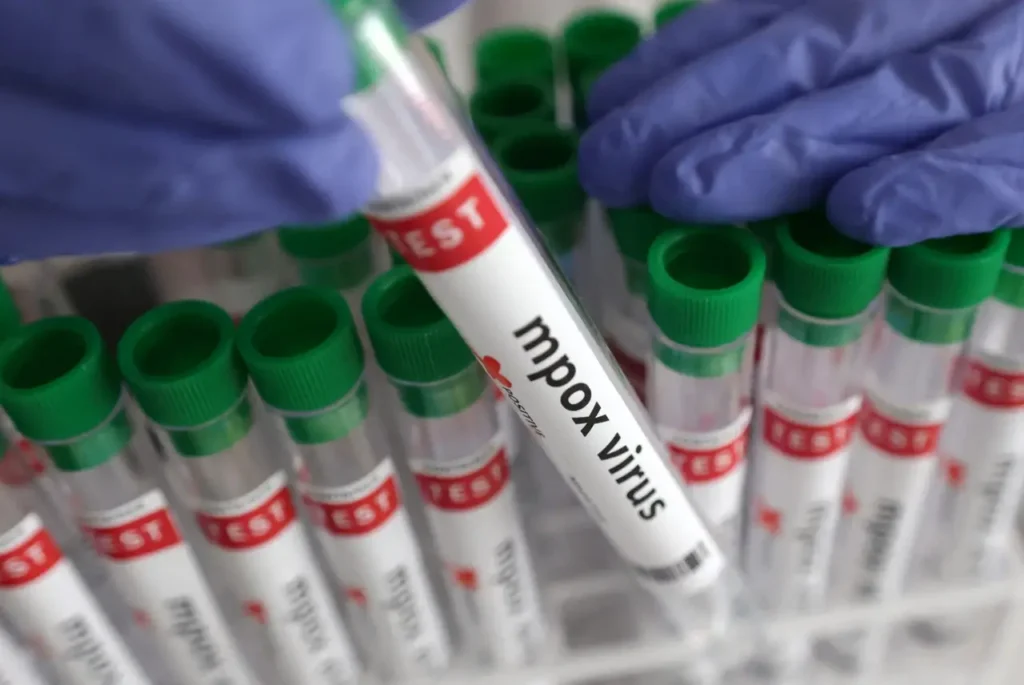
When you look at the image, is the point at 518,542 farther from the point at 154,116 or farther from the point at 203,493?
the point at 154,116

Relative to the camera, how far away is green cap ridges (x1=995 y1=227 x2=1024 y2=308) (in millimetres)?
446

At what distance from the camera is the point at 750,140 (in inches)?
16.2

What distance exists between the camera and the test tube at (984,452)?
0.48 metres

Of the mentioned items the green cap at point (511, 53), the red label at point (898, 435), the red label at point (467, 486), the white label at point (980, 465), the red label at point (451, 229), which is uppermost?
the red label at point (451, 229)

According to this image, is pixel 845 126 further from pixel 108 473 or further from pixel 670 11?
pixel 108 473

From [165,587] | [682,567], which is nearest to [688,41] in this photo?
[682,567]

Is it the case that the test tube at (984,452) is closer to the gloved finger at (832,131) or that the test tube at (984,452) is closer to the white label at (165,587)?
the gloved finger at (832,131)

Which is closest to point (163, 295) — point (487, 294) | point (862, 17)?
point (487, 294)

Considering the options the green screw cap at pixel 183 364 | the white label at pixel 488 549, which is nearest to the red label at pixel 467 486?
the white label at pixel 488 549

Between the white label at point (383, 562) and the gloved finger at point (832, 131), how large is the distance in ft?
0.63

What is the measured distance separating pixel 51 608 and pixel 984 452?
1.56 feet

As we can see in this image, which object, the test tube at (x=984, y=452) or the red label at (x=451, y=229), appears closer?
the red label at (x=451, y=229)

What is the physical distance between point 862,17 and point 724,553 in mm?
282

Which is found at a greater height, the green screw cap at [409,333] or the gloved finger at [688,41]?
the gloved finger at [688,41]
